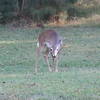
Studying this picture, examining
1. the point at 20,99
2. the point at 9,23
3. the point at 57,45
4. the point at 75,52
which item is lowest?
the point at 9,23

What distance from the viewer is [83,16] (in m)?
30.4

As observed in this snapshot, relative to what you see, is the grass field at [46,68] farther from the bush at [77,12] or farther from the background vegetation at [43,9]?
the bush at [77,12]

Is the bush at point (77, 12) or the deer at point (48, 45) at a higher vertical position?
the deer at point (48, 45)

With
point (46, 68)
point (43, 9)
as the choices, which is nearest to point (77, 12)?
point (43, 9)

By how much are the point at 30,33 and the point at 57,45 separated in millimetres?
11401

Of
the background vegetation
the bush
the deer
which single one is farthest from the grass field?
the bush

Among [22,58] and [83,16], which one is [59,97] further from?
[83,16]

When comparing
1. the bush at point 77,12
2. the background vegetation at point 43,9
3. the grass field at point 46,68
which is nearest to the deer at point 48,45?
the grass field at point 46,68

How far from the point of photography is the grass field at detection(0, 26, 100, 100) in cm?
901

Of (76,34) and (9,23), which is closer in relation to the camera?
(76,34)

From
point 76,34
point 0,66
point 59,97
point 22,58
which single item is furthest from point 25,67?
point 76,34

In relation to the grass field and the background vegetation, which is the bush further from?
the grass field

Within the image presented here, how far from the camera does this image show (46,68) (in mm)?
14547

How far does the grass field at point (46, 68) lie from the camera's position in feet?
29.6
